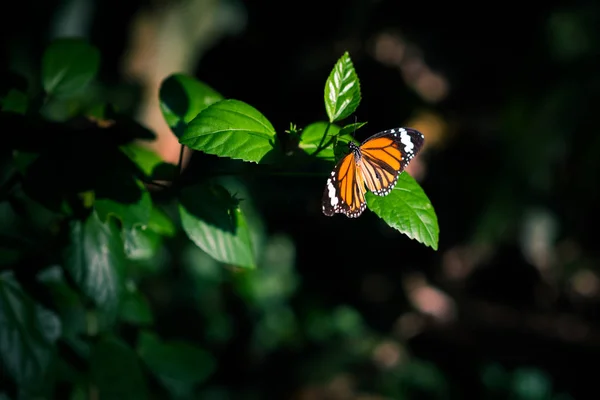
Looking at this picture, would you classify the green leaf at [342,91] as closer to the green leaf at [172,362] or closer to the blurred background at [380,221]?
the green leaf at [172,362]

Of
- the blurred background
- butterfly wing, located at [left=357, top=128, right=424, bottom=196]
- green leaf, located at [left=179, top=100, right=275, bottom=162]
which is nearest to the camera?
green leaf, located at [left=179, top=100, right=275, bottom=162]

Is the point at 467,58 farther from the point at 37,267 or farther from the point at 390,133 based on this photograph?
the point at 37,267

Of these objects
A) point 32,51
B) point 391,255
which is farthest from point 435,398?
point 32,51

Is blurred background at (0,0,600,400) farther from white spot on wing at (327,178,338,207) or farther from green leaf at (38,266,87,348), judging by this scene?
white spot on wing at (327,178,338,207)

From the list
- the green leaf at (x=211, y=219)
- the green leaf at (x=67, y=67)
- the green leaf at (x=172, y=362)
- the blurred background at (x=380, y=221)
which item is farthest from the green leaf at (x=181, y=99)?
the blurred background at (x=380, y=221)

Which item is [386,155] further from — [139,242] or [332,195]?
[139,242]

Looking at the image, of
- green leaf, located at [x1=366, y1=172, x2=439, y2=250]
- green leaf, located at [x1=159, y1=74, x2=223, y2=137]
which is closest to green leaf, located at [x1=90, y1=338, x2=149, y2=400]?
green leaf, located at [x1=159, y1=74, x2=223, y2=137]
